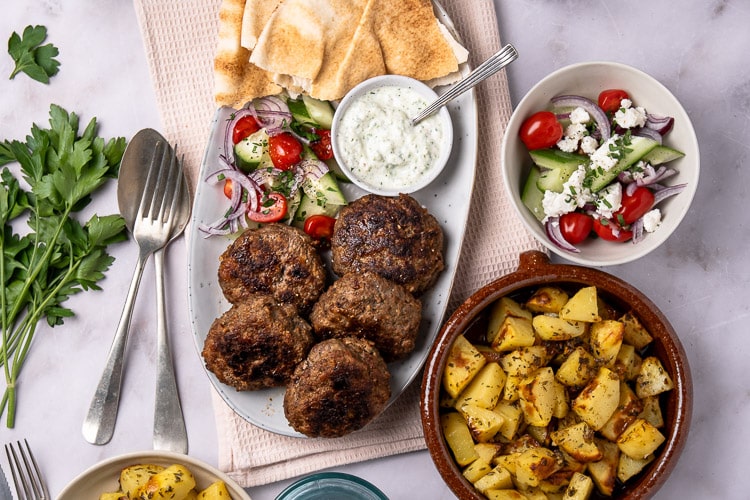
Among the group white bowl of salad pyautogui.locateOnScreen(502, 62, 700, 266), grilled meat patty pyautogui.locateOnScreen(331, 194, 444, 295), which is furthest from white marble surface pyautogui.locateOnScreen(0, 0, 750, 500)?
grilled meat patty pyautogui.locateOnScreen(331, 194, 444, 295)

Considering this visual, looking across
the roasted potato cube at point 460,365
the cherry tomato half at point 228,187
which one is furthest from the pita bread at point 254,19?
the roasted potato cube at point 460,365

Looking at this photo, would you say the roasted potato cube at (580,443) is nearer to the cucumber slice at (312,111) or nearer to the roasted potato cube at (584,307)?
the roasted potato cube at (584,307)

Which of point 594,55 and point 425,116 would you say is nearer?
point 425,116

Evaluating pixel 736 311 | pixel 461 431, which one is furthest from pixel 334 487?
pixel 736 311

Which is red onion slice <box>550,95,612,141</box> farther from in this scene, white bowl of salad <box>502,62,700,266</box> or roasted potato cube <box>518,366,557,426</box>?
roasted potato cube <box>518,366,557,426</box>

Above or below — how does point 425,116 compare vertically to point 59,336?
above

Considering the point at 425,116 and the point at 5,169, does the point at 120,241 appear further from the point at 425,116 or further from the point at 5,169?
the point at 425,116

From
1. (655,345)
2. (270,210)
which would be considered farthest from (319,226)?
(655,345)
